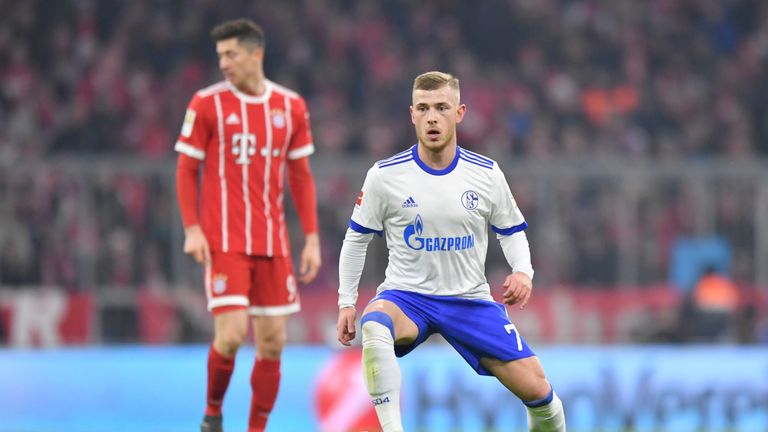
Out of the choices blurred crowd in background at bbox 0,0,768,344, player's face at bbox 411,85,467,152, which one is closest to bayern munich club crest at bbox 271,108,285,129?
player's face at bbox 411,85,467,152

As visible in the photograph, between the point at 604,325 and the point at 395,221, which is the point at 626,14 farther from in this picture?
the point at 395,221

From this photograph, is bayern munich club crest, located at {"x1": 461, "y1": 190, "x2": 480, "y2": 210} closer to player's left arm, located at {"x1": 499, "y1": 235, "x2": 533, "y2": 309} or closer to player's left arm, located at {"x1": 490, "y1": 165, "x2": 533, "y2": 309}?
player's left arm, located at {"x1": 490, "y1": 165, "x2": 533, "y2": 309}

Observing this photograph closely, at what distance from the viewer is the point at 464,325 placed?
6.33 m

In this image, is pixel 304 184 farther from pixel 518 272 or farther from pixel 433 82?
pixel 518 272

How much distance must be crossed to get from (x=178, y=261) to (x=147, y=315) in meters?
0.58

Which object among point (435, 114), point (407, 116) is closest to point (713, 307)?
point (407, 116)

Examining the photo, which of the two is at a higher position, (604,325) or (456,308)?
(456,308)

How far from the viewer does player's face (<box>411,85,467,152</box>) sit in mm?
6207

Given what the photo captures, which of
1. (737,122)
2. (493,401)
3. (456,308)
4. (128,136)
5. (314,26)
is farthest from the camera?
(314,26)

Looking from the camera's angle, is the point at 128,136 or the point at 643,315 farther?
the point at 128,136

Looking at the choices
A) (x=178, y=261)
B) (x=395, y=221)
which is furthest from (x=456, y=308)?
(x=178, y=261)

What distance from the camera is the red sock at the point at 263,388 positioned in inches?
291

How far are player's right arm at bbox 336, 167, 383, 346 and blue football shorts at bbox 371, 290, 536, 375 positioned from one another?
0.17 m

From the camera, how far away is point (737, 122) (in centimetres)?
1706
